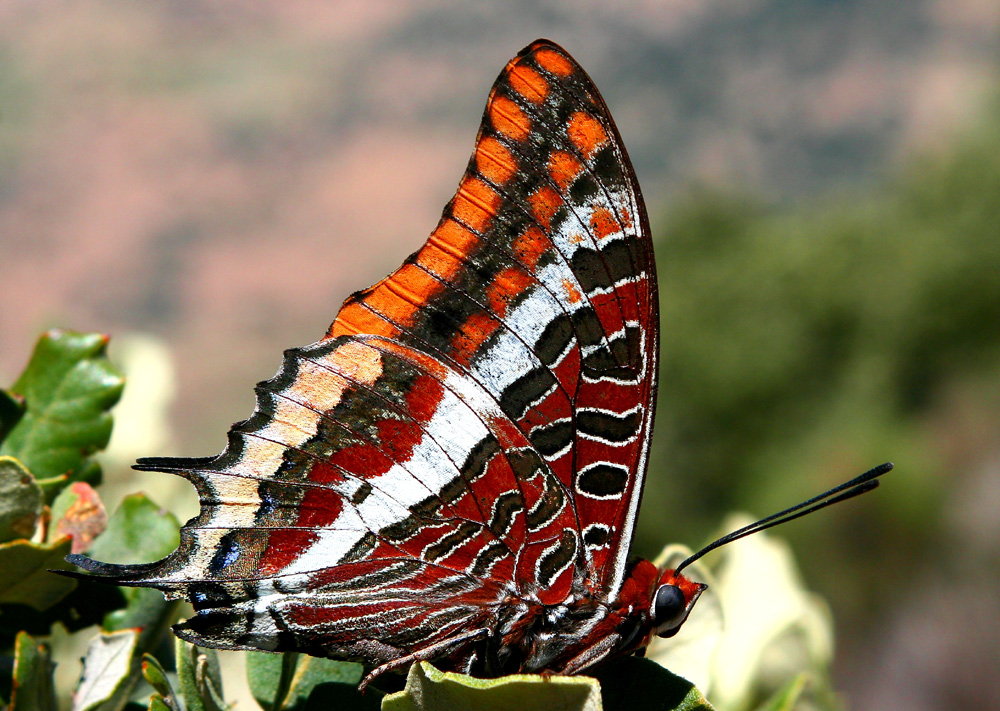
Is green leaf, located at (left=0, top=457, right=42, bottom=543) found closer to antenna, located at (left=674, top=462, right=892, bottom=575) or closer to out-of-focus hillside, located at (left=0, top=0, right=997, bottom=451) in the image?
antenna, located at (left=674, top=462, right=892, bottom=575)

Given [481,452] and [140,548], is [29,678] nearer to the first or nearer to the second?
[140,548]

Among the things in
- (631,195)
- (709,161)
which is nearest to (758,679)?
(631,195)

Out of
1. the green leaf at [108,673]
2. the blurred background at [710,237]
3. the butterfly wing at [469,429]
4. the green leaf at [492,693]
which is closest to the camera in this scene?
the green leaf at [492,693]

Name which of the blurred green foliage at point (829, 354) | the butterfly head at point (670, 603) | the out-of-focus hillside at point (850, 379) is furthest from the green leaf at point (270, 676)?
the blurred green foliage at point (829, 354)

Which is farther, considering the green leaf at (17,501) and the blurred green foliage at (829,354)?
the blurred green foliage at (829,354)

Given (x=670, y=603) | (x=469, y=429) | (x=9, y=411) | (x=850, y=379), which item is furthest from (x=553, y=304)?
(x=850, y=379)

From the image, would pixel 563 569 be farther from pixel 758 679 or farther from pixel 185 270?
pixel 185 270

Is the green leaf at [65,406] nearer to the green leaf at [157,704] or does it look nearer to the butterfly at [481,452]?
the butterfly at [481,452]
